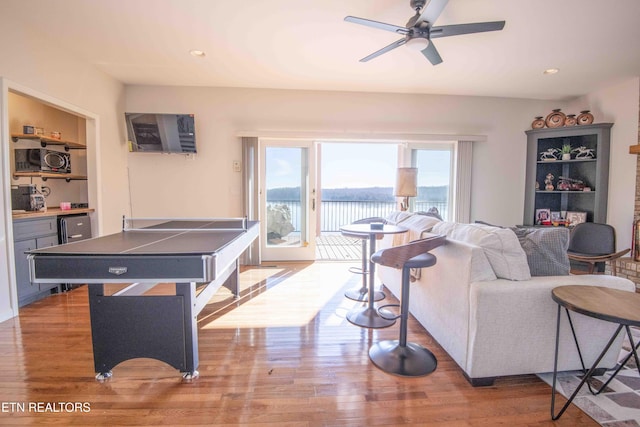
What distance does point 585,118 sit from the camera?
163 inches

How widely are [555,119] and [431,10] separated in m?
3.62

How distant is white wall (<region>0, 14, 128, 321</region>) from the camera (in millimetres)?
2590

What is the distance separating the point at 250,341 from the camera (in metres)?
2.24

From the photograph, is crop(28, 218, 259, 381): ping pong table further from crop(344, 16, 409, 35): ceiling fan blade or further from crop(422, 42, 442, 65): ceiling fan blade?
crop(422, 42, 442, 65): ceiling fan blade

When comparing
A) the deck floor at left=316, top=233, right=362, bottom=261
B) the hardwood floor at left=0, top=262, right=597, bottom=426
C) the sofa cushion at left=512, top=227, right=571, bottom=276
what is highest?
the sofa cushion at left=512, top=227, right=571, bottom=276

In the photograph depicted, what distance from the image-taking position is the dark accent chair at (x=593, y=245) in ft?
11.6

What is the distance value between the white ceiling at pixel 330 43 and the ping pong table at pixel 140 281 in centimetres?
205

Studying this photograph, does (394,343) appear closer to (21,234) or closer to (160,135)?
(21,234)

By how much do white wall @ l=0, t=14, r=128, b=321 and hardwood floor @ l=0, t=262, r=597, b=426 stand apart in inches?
46.2

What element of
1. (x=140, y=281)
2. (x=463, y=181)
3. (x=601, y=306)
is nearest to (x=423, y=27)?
(x=601, y=306)

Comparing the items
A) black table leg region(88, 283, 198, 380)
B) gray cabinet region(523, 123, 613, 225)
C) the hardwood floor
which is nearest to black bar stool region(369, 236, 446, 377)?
the hardwood floor

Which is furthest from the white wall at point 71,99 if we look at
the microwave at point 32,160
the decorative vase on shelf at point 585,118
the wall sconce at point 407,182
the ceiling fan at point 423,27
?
the decorative vase on shelf at point 585,118

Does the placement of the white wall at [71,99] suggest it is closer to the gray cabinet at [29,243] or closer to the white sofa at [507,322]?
the gray cabinet at [29,243]

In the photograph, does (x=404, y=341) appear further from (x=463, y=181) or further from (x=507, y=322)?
(x=463, y=181)
